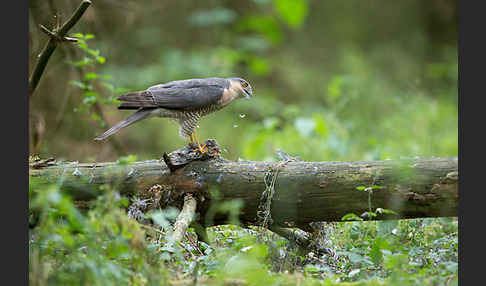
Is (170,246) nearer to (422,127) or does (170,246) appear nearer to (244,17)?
(422,127)

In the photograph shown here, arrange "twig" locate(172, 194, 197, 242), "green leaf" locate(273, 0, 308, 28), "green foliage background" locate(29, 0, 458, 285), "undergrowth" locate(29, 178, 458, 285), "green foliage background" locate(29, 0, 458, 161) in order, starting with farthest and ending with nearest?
"green leaf" locate(273, 0, 308, 28) < "green foliage background" locate(29, 0, 458, 161) < "twig" locate(172, 194, 197, 242) < "green foliage background" locate(29, 0, 458, 285) < "undergrowth" locate(29, 178, 458, 285)

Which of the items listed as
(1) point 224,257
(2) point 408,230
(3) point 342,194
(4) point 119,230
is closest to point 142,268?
(4) point 119,230

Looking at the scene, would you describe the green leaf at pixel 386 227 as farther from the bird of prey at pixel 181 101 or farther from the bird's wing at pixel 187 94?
the bird's wing at pixel 187 94

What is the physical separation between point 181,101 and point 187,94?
8cm

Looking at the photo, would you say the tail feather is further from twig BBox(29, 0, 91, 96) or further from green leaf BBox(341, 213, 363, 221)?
green leaf BBox(341, 213, 363, 221)

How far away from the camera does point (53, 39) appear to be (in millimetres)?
3326

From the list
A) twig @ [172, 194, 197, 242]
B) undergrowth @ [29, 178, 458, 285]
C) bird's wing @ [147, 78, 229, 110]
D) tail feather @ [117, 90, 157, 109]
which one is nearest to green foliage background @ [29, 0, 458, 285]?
undergrowth @ [29, 178, 458, 285]

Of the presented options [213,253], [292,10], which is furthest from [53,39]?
[292,10]

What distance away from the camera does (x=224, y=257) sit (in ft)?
8.82

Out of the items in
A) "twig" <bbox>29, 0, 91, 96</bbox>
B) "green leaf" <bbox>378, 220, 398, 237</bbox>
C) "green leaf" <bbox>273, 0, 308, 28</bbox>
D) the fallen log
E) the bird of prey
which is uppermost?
"green leaf" <bbox>273, 0, 308, 28</bbox>

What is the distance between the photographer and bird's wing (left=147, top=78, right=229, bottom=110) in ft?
12.4

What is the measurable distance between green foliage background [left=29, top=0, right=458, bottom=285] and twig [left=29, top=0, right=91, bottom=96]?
0.22 m

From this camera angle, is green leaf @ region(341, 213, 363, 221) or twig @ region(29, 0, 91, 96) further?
twig @ region(29, 0, 91, 96)

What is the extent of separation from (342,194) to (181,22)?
8633mm
